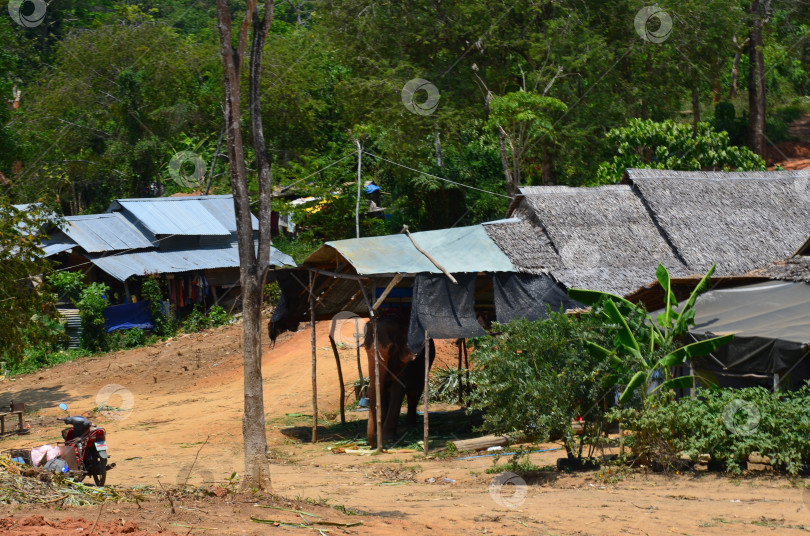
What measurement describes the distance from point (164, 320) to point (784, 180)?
16588mm

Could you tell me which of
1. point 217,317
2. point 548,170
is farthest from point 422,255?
point 548,170

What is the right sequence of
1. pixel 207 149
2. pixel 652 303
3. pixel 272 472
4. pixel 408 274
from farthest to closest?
pixel 207 149 → pixel 652 303 → pixel 408 274 → pixel 272 472

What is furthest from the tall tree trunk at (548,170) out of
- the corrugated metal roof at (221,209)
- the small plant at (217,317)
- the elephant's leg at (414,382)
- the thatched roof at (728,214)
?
the elephant's leg at (414,382)

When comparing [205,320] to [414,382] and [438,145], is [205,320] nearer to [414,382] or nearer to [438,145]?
[438,145]

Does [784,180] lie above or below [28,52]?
below

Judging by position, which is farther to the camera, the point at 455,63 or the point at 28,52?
the point at 28,52

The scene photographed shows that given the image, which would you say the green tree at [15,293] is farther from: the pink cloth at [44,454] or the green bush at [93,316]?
the green bush at [93,316]

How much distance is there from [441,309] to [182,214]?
634 inches

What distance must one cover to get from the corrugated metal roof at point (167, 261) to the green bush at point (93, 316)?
2.20ft

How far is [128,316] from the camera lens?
78.7 feet

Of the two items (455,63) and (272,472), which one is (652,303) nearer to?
(272,472)

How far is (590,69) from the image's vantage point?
82.1ft

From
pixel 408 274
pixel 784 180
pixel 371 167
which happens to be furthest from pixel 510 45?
pixel 408 274

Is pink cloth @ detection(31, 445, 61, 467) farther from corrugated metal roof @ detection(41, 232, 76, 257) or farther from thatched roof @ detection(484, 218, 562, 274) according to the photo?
corrugated metal roof @ detection(41, 232, 76, 257)
